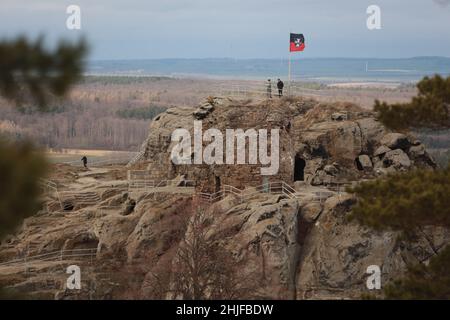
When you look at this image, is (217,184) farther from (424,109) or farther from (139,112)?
(139,112)

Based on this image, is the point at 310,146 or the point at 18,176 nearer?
the point at 18,176

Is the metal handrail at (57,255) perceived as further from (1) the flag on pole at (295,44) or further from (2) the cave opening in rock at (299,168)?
(1) the flag on pole at (295,44)

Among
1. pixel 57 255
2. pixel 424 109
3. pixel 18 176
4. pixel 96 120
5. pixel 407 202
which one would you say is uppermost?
pixel 18 176

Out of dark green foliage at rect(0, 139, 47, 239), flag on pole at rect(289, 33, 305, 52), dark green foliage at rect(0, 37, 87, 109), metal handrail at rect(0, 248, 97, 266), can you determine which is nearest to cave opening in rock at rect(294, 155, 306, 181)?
flag on pole at rect(289, 33, 305, 52)

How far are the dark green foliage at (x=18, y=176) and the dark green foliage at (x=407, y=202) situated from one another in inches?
464

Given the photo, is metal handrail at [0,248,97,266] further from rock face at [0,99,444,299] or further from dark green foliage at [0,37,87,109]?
dark green foliage at [0,37,87,109]

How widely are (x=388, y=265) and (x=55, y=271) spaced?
13.7 m

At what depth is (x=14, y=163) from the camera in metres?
13.5

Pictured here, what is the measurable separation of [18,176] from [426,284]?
1418 centimetres

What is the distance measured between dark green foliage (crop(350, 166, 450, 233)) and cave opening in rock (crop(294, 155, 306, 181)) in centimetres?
2238

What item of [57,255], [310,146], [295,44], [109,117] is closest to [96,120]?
[109,117]

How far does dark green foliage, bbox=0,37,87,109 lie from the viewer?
14.9m

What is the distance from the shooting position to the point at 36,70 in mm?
15156

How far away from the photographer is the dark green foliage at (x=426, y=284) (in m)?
25.0
